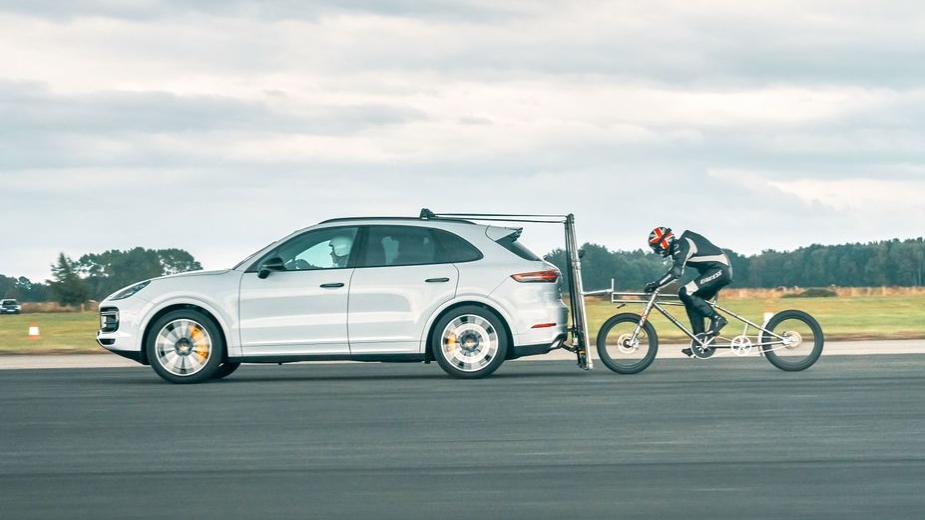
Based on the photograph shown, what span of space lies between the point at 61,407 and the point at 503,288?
16.8 ft

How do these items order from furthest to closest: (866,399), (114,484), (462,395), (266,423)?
(462,395) < (866,399) < (266,423) < (114,484)

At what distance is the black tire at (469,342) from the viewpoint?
15.2m

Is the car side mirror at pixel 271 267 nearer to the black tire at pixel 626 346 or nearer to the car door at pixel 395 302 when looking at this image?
the car door at pixel 395 302

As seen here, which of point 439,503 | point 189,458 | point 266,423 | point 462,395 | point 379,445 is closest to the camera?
point 439,503

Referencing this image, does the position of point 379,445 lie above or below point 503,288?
below

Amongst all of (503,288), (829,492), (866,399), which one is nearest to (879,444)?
(829,492)

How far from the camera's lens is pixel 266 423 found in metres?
10.8

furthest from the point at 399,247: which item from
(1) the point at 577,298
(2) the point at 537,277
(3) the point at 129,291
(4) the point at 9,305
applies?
(4) the point at 9,305

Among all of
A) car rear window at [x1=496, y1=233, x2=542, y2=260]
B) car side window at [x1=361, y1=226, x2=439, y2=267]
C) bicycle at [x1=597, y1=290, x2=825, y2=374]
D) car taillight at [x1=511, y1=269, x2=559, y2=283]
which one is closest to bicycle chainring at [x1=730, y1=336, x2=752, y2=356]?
bicycle at [x1=597, y1=290, x2=825, y2=374]

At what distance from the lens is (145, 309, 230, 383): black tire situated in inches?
599

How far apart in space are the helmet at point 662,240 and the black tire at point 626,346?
0.92m

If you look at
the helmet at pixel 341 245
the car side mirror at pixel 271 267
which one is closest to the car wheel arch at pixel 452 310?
the helmet at pixel 341 245

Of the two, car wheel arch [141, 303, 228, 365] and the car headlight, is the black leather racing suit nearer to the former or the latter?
car wheel arch [141, 303, 228, 365]

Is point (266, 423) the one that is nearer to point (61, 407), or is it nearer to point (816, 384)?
point (61, 407)
